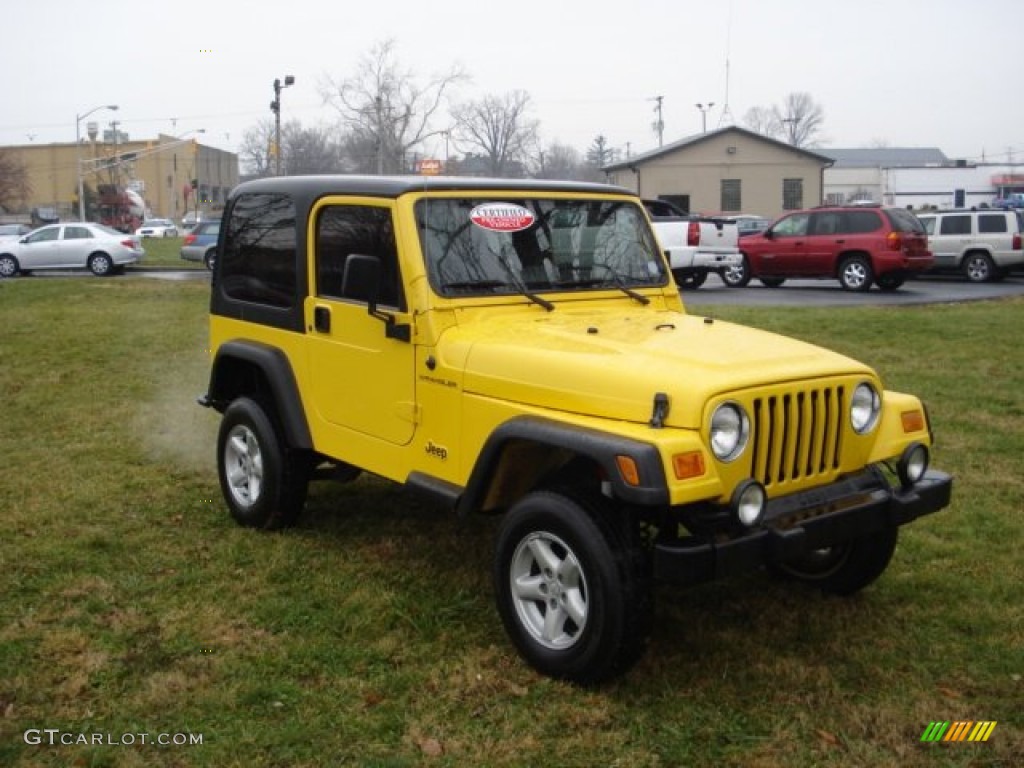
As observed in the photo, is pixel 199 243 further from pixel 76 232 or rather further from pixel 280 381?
pixel 280 381

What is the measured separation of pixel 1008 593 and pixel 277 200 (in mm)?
4222

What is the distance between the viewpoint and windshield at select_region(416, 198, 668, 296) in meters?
5.07

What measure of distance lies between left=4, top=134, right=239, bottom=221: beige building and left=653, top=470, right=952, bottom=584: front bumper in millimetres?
86261

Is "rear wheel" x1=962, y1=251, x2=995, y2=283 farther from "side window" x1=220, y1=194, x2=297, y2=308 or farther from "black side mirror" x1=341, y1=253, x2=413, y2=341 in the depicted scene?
"black side mirror" x1=341, y1=253, x2=413, y2=341

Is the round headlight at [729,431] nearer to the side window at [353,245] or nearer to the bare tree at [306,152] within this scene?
the side window at [353,245]

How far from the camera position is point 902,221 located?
794 inches

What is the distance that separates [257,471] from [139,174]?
338 ft

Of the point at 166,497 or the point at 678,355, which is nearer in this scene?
the point at 678,355

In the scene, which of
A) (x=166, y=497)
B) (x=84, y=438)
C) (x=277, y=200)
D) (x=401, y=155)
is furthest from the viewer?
(x=401, y=155)

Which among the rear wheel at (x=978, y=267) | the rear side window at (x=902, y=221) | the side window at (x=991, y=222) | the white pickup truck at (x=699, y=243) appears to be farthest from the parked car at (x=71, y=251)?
the side window at (x=991, y=222)

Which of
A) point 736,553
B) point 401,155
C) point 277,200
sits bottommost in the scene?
point 736,553

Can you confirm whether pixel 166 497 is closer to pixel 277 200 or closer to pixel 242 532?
pixel 242 532

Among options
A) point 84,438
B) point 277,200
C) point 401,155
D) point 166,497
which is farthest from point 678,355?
point 401,155

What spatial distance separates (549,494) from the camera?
4219 mm
